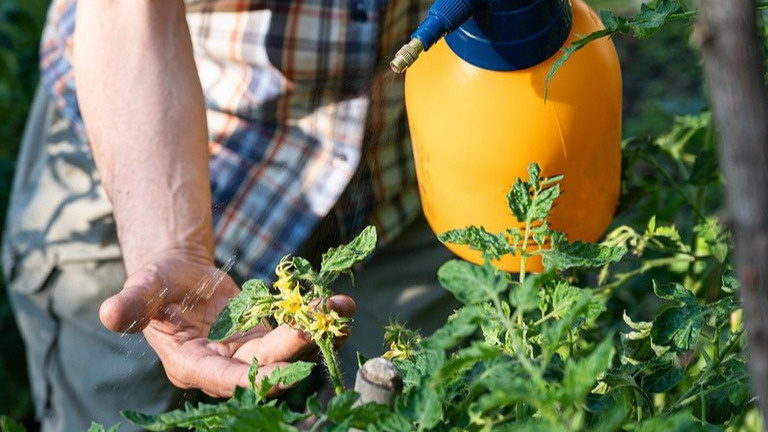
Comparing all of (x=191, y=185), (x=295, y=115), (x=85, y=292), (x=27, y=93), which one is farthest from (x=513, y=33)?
(x=27, y=93)

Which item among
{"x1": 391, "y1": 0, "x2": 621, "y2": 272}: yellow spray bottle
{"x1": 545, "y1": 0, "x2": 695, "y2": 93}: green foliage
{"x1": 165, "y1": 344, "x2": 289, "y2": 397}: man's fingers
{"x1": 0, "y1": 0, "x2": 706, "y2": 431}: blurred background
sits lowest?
{"x1": 0, "y1": 0, "x2": 706, "y2": 431}: blurred background

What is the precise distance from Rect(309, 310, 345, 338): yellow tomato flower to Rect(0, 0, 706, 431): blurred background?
1.13m

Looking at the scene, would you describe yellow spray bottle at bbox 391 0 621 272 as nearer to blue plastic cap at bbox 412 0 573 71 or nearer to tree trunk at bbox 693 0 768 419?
blue plastic cap at bbox 412 0 573 71

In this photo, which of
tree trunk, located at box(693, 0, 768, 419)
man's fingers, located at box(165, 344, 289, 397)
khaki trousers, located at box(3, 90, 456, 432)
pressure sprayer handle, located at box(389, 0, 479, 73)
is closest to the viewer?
tree trunk, located at box(693, 0, 768, 419)

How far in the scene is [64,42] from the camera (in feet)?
6.31

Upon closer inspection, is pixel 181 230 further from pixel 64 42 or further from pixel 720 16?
pixel 720 16

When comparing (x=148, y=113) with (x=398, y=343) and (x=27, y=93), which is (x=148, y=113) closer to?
(x=398, y=343)

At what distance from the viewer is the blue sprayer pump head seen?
1038 millimetres

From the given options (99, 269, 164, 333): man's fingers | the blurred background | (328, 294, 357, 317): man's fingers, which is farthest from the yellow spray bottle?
the blurred background

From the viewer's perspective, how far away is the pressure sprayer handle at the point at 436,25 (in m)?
1.03

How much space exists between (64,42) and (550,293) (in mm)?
1280

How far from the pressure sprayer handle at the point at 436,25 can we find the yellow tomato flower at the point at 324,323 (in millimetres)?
269

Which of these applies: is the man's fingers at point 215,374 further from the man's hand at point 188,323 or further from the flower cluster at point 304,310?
the flower cluster at point 304,310

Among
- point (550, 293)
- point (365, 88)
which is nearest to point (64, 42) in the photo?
point (365, 88)
